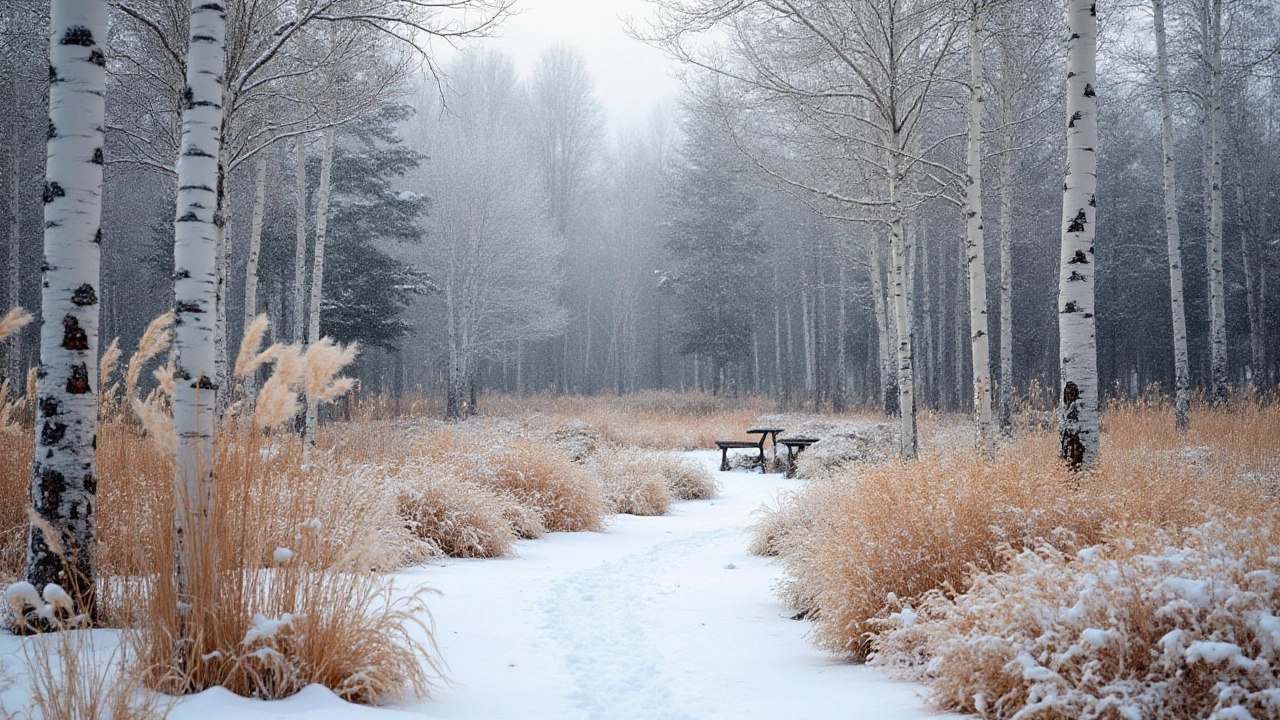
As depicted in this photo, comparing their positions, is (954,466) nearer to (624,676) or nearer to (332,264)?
(624,676)

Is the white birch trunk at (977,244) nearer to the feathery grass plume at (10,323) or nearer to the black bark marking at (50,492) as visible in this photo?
the black bark marking at (50,492)

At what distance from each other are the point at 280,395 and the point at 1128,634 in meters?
2.99

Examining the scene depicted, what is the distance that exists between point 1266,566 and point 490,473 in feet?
20.8

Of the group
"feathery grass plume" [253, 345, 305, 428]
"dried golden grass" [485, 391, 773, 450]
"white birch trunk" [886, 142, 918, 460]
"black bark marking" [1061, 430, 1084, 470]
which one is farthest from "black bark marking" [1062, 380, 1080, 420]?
"dried golden grass" [485, 391, 773, 450]

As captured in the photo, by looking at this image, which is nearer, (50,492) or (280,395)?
(280,395)

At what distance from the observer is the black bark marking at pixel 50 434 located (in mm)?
3203

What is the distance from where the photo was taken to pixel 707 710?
296cm

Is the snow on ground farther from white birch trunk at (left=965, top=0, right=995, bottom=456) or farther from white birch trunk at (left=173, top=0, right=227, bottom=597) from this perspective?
white birch trunk at (left=965, top=0, right=995, bottom=456)

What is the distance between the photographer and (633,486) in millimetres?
9484

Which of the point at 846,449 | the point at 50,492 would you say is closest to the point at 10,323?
the point at 50,492

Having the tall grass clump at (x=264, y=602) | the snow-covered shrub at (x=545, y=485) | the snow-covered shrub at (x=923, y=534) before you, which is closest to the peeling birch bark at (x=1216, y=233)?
the snow-covered shrub at (x=545, y=485)

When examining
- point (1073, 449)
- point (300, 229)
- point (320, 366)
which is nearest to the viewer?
point (320, 366)

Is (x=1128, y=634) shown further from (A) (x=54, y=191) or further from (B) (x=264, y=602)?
(A) (x=54, y=191)

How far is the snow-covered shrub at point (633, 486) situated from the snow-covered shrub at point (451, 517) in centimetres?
244
